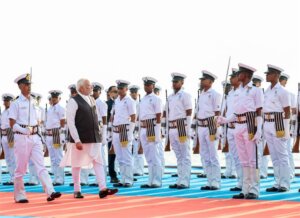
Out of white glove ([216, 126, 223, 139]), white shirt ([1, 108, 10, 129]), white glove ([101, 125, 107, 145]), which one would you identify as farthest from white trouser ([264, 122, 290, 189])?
white shirt ([1, 108, 10, 129])

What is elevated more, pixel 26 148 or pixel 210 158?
pixel 26 148

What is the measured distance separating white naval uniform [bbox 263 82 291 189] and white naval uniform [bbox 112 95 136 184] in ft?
9.61

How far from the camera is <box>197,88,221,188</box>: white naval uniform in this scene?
13.5 meters

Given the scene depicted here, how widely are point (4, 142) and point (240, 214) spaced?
320 inches

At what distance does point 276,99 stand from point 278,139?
2.22 ft

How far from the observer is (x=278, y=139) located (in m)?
12.8

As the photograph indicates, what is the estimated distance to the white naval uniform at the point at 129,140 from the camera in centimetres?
1469

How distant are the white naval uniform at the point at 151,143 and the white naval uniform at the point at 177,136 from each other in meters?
0.28

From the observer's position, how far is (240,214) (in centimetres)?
973

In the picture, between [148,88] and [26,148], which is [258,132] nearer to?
[148,88]

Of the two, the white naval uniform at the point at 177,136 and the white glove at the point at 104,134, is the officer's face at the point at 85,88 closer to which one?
the white naval uniform at the point at 177,136

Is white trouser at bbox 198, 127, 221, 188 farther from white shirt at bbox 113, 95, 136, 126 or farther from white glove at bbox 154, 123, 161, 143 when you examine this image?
white shirt at bbox 113, 95, 136, 126

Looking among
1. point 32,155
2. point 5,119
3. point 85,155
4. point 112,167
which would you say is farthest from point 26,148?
point 5,119

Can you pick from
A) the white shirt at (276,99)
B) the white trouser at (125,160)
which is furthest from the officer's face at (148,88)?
the white shirt at (276,99)
